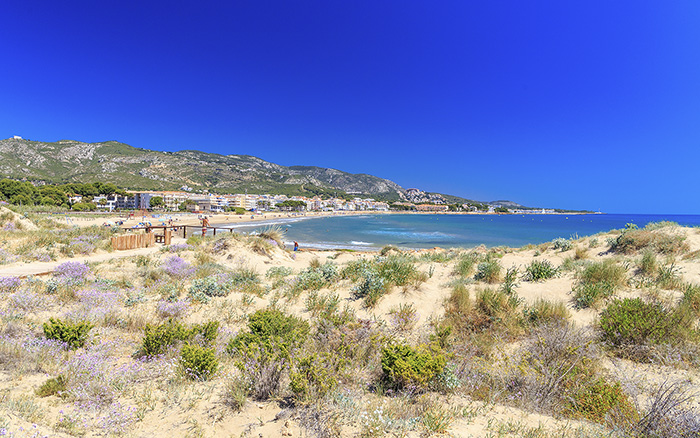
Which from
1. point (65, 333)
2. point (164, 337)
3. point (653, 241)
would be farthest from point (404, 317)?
point (653, 241)

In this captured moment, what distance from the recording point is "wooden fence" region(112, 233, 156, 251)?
15.9 metres

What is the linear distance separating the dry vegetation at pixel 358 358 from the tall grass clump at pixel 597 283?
0.04 meters

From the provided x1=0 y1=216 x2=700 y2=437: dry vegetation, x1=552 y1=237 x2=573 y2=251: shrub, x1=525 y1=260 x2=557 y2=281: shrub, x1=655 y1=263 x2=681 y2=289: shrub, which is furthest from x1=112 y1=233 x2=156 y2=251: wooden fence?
x1=552 y1=237 x2=573 y2=251: shrub

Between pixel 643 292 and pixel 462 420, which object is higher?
pixel 643 292

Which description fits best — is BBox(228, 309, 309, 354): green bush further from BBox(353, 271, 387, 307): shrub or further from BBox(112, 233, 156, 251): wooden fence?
BBox(112, 233, 156, 251): wooden fence

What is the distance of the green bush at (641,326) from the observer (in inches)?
192

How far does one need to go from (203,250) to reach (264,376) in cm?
1320

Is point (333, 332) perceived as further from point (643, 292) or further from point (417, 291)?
point (643, 292)

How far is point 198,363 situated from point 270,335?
3.46 feet

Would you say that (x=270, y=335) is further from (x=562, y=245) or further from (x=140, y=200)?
(x=140, y=200)

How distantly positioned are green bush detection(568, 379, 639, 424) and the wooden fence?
754 inches

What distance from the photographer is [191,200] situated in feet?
360

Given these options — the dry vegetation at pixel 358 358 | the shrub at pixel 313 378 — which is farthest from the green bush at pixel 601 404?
the shrub at pixel 313 378

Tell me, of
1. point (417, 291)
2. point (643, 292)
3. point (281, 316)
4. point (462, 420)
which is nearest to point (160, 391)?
point (281, 316)
